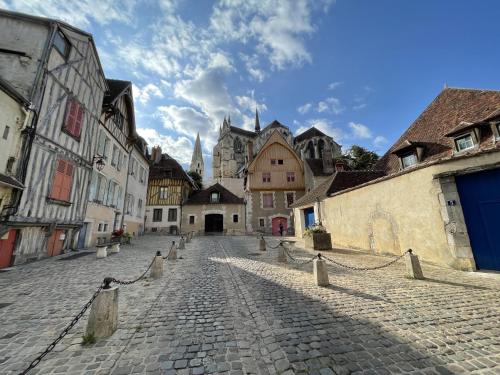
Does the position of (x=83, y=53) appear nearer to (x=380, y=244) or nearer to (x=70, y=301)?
(x=70, y=301)

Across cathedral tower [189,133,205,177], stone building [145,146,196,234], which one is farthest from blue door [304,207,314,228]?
cathedral tower [189,133,205,177]

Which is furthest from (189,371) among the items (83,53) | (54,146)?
(83,53)

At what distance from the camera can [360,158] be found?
2780cm

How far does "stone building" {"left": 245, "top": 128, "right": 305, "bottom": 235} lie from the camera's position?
75.4 ft

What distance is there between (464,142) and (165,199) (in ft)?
76.2

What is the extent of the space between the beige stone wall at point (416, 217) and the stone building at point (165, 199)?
1801 cm

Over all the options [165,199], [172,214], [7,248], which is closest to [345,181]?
[7,248]

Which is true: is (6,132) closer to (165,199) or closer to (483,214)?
(483,214)

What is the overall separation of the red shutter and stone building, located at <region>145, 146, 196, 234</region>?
14646mm

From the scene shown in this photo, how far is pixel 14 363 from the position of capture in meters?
2.30

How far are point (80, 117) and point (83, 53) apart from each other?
3065 mm

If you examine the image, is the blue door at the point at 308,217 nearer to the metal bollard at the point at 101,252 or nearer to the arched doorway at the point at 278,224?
the arched doorway at the point at 278,224

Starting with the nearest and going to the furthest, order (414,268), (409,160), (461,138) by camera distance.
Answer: (414,268) → (461,138) → (409,160)

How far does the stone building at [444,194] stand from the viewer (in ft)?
18.8
